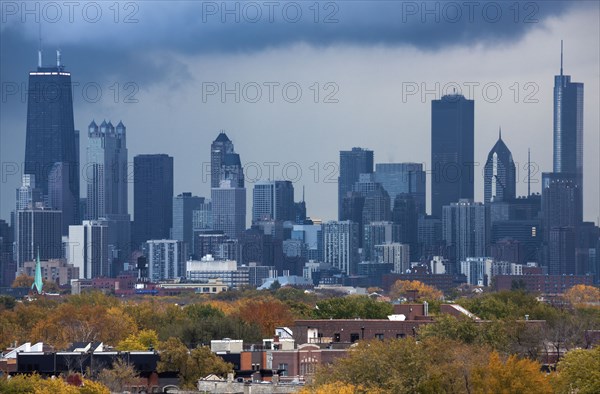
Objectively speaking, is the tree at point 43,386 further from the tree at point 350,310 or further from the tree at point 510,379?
the tree at point 350,310

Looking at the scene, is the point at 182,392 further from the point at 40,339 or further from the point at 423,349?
the point at 40,339

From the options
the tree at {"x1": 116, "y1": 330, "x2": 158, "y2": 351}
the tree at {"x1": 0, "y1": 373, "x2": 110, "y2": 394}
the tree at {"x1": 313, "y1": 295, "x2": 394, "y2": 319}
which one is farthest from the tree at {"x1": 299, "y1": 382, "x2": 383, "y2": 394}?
the tree at {"x1": 313, "y1": 295, "x2": 394, "y2": 319}

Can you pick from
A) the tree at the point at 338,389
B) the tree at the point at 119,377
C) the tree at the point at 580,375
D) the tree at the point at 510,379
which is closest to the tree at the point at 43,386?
the tree at the point at 119,377

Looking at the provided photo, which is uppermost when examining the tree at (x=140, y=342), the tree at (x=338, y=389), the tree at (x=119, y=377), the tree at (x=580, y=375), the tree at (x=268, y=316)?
the tree at (x=580, y=375)

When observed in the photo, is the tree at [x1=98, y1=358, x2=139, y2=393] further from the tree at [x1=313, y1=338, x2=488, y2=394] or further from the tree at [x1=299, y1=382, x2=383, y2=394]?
the tree at [x1=299, y1=382, x2=383, y2=394]

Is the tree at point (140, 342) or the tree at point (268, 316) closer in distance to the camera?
the tree at point (140, 342)

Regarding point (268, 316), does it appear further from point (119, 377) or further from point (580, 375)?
point (580, 375)

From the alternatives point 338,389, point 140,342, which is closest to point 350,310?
point 140,342
